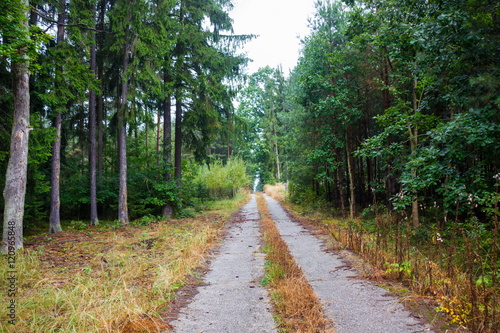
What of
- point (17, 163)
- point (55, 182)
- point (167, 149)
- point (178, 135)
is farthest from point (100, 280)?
point (178, 135)

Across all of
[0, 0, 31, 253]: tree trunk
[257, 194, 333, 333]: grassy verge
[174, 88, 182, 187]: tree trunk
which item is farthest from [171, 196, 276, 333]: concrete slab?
[174, 88, 182, 187]: tree trunk

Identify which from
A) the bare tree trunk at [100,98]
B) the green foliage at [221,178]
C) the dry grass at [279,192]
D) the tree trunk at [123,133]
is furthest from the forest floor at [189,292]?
the dry grass at [279,192]

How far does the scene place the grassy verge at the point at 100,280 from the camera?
10.5 ft

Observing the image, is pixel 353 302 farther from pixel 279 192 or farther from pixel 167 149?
pixel 279 192

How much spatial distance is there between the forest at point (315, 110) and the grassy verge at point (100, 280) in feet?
5.13

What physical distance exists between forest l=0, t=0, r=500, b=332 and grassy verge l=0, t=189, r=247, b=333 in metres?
1.56

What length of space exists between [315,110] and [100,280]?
9.79 metres

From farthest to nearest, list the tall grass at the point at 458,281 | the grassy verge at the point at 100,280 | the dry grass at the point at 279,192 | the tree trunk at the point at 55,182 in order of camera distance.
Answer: the dry grass at the point at 279,192, the tree trunk at the point at 55,182, the grassy verge at the point at 100,280, the tall grass at the point at 458,281

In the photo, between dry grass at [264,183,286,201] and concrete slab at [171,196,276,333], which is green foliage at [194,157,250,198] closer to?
dry grass at [264,183,286,201]

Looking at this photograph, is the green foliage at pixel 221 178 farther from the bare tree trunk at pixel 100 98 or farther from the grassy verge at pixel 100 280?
the grassy verge at pixel 100 280

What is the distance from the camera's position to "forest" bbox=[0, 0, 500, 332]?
4832mm

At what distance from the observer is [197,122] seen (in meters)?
15.1

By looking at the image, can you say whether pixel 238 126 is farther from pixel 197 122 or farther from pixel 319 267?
pixel 319 267

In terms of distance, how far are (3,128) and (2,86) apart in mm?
1432
